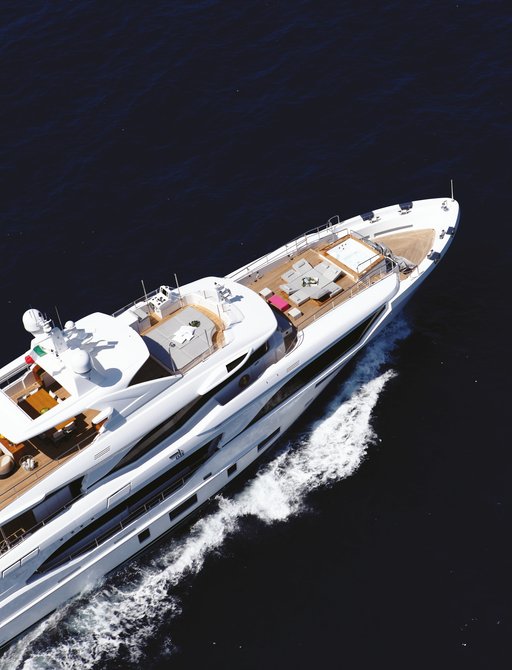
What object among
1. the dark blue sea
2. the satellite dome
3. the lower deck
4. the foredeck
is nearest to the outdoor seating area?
the lower deck

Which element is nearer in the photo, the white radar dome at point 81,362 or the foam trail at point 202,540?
the white radar dome at point 81,362

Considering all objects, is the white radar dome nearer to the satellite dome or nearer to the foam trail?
the satellite dome

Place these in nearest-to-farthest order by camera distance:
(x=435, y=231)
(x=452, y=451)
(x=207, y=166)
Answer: (x=452, y=451) < (x=435, y=231) < (x=207, y=166)

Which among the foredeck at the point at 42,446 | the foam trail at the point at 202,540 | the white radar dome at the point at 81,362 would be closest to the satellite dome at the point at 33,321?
the white radar dome at the point at 81,362

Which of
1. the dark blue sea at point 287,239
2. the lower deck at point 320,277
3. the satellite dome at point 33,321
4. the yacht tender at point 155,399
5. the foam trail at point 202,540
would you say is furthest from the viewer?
the lower deck at point 320,277

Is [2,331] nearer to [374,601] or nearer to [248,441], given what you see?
[248,441]

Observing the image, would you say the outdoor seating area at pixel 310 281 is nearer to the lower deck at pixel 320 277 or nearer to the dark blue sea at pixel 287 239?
the lower deck at pixel 320 277

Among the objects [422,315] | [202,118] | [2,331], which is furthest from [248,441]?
[202,118]
